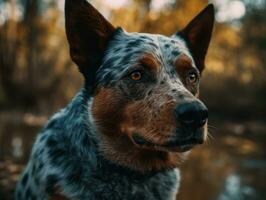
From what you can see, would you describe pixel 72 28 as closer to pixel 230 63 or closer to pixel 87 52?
pixel 87 52

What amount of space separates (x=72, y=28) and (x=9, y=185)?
4254mm

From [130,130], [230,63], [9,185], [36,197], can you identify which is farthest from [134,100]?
[230,63]

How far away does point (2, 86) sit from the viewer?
24.6m

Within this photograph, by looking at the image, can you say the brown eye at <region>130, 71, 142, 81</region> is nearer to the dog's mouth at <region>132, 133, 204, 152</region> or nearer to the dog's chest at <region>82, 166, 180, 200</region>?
the dog's mouth at <region>132, 133, 204, 152</region>

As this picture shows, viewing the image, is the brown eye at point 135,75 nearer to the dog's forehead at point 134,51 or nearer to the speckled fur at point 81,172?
the dog's forehead at point 134,51

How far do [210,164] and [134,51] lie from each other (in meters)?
9.11

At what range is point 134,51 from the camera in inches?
213

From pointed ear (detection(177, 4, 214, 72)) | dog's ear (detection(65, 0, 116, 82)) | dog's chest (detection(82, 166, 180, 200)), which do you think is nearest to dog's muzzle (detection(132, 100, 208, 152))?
dog's chest (detection(82, 166, 180, 200))

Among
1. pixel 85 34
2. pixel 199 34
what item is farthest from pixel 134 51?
pixel 199 34

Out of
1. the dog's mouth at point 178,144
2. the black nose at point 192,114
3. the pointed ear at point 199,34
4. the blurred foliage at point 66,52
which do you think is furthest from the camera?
the blurred foliage at point 66,52

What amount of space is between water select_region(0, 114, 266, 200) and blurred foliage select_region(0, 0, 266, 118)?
274 centimetres

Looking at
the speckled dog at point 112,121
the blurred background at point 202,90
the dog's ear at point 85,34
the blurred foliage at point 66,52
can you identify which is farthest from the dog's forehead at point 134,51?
the blurred foliage at point 66,52

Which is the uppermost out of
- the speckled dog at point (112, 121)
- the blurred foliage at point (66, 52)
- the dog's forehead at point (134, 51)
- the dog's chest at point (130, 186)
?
the dog's forehead at point (134, 51)

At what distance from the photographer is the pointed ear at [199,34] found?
237 inches
